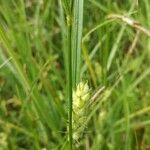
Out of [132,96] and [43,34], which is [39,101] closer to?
[132,96]

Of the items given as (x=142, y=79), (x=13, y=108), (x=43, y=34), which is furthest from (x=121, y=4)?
(x=13, y=108)

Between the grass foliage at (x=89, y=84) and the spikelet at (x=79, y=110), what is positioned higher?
the grass foliage at (x=89, y=84)

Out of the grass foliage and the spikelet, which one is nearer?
the spikelet

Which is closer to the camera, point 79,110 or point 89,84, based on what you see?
point 79,110

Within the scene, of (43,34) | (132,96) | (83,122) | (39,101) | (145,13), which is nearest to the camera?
(83,122)

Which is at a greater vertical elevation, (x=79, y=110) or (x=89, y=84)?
(x=89, y=84)

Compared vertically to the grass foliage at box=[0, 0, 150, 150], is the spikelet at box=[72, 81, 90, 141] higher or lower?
lower

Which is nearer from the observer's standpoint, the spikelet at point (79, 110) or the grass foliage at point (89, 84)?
the spikelet at point (79, 110)

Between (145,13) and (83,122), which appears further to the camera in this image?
(145,13)
